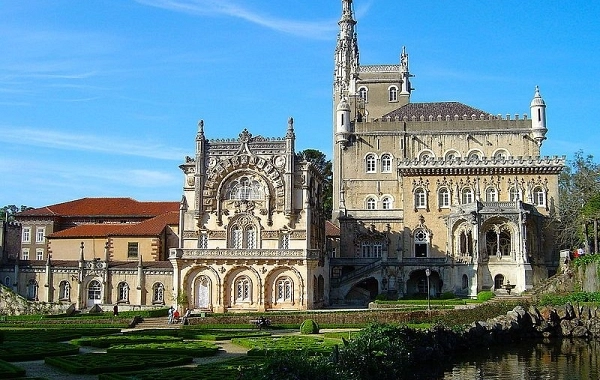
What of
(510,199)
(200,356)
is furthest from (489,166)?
(200,356)

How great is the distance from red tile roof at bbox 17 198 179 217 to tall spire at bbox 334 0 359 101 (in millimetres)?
27191

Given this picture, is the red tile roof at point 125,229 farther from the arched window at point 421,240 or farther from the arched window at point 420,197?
the arched window at point 420,197

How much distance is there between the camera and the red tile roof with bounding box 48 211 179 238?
66500 mm

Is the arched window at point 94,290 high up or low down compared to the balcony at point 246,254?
down

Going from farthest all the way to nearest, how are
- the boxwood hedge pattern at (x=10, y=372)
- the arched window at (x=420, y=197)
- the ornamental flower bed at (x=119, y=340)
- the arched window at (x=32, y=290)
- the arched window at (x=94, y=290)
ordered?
the arched window at (x=420, y=197) → the arched window at (x=32, y=290) → the arched window at (x=94, y=290) → the ornamental flower bed at (x=119, y=340) → the boxwood hedge pattern at (x=10, y=372)

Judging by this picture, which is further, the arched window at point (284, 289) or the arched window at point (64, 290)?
the arched window at point (64, 290)

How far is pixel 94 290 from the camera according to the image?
61219 mm

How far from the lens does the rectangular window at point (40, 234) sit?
74.1 m

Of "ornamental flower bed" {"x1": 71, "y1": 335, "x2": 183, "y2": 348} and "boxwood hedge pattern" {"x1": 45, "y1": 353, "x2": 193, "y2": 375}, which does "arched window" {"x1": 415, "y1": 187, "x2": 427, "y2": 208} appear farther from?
"boxwood hedge pattern" {"x1": 45, "y1": 353, "x2": 193, "y2": 375}

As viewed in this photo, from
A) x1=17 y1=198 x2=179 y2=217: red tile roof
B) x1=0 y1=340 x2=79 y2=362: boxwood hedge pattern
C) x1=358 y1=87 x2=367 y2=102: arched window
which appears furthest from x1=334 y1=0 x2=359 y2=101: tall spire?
x1=0 y1=340 x2=79 y2=362: boxwood hedge pattern

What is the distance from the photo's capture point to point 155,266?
6119 cm

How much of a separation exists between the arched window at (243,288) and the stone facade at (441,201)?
9185mm

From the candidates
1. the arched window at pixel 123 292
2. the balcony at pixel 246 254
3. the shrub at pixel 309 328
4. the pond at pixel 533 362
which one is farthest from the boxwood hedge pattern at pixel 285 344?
the arched window at pixel 123 292

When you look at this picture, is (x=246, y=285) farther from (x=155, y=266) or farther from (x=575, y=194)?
(x=575, y=194)
